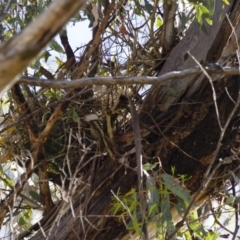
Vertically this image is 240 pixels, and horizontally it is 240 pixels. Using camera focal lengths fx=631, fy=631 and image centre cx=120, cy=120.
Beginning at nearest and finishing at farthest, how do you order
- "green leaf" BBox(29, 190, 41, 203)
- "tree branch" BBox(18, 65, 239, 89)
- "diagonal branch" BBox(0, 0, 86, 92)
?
1. "diagonal branch" BBox(0, 0, 86, 92)
2. "tree branch" BBox(18, 65, 239, 89)
3. "green leaf" BBox(29, 190, 41, 203)

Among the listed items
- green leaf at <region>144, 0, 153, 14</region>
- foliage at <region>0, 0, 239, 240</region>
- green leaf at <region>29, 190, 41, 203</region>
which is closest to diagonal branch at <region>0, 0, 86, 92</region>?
foliage at <region>0, 0, 239, 240</region>

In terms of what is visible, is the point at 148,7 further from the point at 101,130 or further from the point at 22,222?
the point at 22,222

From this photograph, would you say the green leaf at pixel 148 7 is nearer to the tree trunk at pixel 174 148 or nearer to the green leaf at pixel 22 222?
the tree trunk at pixel 174 148

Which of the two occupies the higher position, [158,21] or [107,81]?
[158,21]

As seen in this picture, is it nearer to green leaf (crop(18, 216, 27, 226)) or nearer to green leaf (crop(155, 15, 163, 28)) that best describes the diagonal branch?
green leaf (crop(18, 216, 27, 226))

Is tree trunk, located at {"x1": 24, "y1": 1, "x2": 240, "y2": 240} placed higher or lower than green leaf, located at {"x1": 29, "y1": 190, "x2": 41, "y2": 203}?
lower

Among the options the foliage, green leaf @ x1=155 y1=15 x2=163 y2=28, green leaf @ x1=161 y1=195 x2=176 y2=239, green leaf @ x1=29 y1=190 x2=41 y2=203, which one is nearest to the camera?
green leaf @ x1=161 y1=195 x2=176 y2=239

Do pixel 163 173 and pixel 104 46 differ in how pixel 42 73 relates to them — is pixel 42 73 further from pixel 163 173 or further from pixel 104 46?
pixel 163 173

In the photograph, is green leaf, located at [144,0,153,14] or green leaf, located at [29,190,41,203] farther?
green leaf, located at [29,190,41,203]

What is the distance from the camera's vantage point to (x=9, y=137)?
7.25ft

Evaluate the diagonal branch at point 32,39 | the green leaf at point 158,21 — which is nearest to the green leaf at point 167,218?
the green leaf at point 158,21

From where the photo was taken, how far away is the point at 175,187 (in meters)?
1.83

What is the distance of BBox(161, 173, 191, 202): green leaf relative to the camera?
5.94 feet

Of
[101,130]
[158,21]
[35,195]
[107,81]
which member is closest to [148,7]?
[158,21]
